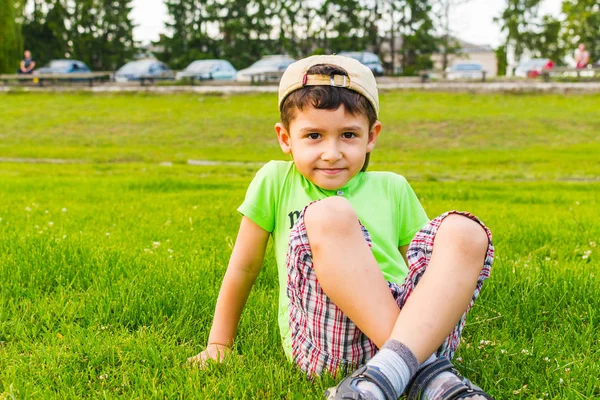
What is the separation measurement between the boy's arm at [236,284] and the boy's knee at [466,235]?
68 cm

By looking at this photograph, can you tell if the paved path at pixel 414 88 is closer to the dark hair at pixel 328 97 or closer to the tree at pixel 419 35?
the tree at pixel 419 35

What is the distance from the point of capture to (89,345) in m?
2.35

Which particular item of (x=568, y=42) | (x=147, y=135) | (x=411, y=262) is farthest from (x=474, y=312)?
(x=568, y=42)

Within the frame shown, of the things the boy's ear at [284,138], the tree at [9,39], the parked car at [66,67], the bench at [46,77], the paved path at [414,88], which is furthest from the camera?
the parked car at [66,67]

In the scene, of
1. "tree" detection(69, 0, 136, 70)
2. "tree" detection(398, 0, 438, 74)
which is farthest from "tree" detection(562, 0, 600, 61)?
"tree" detection(69, 0, 136, 70)

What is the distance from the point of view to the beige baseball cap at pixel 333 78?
2213mm

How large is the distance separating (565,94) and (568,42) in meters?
29.8

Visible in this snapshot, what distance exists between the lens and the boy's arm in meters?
2.31

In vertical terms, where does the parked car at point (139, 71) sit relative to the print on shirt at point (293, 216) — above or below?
above

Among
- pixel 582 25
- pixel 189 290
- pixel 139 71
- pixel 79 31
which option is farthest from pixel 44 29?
pixel 189 290

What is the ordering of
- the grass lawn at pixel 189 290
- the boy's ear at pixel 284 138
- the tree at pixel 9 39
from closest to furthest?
the grass lawn at pixel 189 290 → the boy's ear at pixel 284 138 → the tree at pixel 9 39

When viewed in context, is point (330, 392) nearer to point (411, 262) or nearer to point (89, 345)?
point (411, 262)

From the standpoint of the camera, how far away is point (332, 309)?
2014mm

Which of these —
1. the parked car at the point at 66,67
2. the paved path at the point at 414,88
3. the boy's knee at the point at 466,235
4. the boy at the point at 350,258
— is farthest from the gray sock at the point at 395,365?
the parked car at the point at 66,67
